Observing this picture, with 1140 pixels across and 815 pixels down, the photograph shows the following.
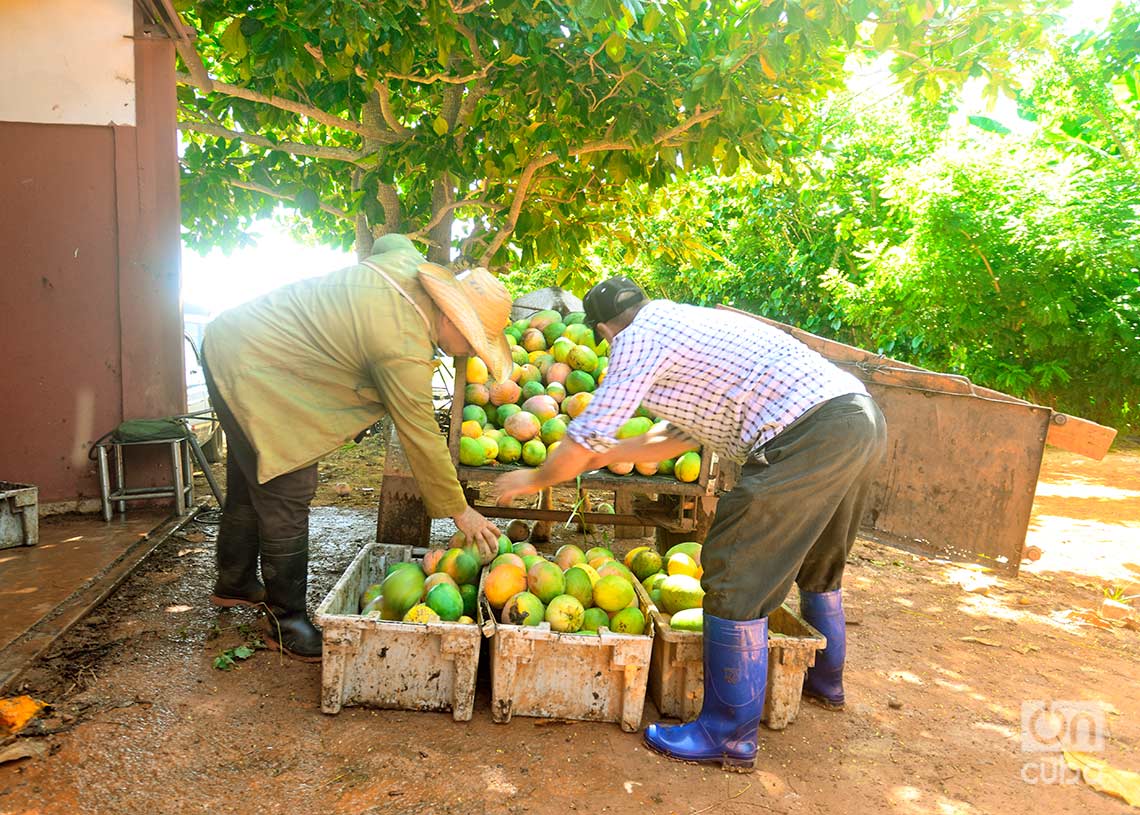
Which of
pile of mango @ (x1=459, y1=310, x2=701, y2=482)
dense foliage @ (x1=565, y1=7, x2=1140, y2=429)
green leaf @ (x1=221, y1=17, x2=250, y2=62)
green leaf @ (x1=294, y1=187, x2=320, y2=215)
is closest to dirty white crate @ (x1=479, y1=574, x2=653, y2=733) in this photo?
pile of mango @ (x1=459, y1=310, x2=701, y2=482)

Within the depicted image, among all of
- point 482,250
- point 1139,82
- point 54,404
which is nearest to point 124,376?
point 54,404

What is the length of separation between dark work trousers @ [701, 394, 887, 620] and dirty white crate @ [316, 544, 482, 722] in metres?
0.96

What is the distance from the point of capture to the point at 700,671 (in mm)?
3189

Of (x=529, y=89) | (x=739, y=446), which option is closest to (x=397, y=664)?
(x=739, y=446)

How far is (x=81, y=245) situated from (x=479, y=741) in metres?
4.39

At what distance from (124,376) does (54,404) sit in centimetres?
46

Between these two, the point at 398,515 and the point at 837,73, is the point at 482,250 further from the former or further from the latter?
the point at 398,515

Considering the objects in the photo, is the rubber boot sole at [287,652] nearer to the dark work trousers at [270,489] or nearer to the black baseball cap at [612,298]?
the dark work trousers at [270,489]

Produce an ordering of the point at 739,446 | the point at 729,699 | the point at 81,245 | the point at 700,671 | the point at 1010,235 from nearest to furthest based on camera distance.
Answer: the point at 729,699
the point at 739,446
the point at 700,671
the point at 81,245
the point at 1010,235

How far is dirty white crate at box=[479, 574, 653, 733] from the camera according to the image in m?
3.03

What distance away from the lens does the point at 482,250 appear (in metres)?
8.10

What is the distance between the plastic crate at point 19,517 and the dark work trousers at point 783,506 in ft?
13.0

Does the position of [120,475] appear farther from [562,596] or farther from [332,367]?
[562,596]

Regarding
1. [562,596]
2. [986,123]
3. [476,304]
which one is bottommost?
[562,596]
